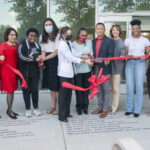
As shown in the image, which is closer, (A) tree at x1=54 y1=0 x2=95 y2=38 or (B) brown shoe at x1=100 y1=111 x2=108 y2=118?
(B) brown shoe at x1=100 y1=111 x2=108 y2=118

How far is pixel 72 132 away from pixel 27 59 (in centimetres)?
165

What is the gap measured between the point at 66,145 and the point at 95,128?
0.82 m

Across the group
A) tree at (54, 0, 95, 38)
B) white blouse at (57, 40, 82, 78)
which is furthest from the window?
white blouse at (57, 40, 82, 78)

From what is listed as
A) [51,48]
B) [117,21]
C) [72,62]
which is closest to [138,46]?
[72,62]

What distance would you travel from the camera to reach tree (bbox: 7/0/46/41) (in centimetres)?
708

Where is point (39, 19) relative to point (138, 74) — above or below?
above

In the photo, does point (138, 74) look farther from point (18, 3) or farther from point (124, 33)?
point (18, 3)

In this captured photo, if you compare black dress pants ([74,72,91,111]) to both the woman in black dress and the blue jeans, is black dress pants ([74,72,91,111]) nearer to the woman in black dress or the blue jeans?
the woman in black dress

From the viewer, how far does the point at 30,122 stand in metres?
4.36

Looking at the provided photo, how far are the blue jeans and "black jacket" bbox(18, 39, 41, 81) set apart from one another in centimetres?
185

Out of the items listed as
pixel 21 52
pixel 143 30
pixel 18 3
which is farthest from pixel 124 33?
pixel 21 52

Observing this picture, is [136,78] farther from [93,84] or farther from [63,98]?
[63,98]

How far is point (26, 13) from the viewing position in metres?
7.09

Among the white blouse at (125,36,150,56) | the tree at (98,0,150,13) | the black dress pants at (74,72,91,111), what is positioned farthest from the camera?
the tree at (98,0,150,13)
